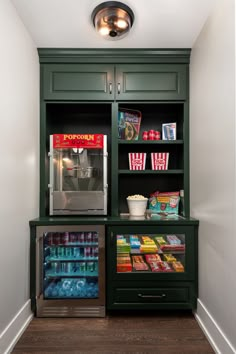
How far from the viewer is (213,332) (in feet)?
5.60

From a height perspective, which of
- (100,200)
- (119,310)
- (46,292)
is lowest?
(119,310)

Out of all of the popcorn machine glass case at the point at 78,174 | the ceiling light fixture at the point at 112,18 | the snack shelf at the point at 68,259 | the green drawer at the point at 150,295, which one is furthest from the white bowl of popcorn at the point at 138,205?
the ceiling light fixture at the point at 112,18

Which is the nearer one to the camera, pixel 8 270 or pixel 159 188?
pixel 8 270

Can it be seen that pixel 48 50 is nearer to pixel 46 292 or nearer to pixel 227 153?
pixel 227 153

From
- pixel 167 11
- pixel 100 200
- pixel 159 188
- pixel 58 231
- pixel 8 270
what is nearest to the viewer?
pixel 8 270

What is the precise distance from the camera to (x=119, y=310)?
2.14 metres

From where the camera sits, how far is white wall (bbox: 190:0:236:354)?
4.86 feet

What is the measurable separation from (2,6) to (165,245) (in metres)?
2.24

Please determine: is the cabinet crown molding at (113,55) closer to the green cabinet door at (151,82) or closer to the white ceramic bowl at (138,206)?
Result: the green cabinet door at (151,82)

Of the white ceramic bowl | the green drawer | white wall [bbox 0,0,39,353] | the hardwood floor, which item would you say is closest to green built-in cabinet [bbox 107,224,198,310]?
the green drawer

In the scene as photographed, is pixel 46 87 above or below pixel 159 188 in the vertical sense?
above

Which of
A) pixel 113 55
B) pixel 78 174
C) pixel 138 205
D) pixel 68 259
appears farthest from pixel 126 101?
pixel 68 259

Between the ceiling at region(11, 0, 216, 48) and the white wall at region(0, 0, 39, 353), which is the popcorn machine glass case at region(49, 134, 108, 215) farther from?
the ceiling at region(11, 0, 216, 48)

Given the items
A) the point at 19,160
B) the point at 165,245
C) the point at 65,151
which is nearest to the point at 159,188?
the point at 165,245
